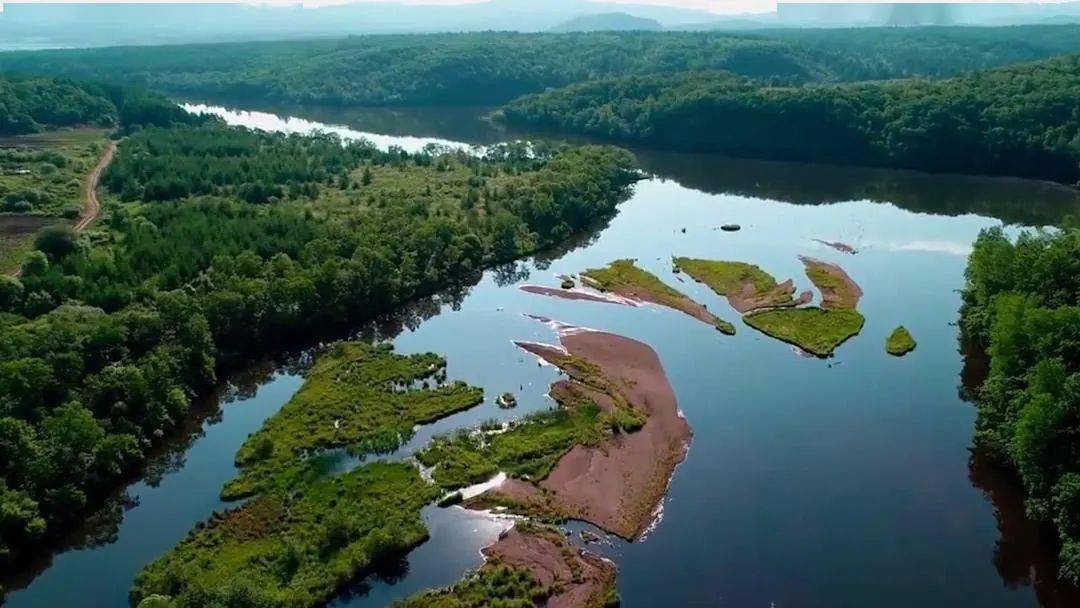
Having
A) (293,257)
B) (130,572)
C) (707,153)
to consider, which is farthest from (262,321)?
(707,153)

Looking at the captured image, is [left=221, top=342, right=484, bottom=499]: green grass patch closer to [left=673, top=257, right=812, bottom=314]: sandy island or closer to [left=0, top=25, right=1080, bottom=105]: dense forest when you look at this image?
[left=673, top=257, right=812, bottom=314]: sandy island

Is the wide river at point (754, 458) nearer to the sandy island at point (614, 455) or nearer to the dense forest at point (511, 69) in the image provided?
the sandy island at point (614, 455)

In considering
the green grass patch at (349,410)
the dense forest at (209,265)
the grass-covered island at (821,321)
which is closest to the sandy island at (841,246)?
the grass-covered island at (821,321)

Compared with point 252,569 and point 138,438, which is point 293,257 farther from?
point 252,569

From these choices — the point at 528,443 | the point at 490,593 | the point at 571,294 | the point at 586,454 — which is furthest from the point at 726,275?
the point at 490,593

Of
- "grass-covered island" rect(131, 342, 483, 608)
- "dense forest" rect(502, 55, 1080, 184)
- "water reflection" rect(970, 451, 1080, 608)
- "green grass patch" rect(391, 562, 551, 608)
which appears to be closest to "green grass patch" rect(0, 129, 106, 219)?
"grass-covered island" rect(131, 342, 483, 608)

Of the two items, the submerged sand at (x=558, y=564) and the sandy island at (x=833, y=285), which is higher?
the sandy island at (x=833, y=285)

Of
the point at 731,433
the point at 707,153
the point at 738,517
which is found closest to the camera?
the point at 738,517
